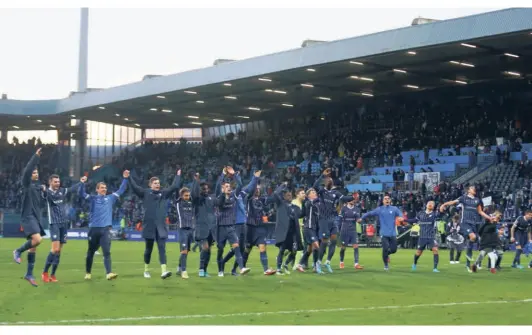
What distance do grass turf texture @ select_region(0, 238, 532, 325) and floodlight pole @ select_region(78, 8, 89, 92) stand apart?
50.8 meters

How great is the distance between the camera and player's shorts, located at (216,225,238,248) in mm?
22331

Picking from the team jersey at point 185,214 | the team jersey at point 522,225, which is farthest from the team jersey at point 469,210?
the team jersey at point 185,214

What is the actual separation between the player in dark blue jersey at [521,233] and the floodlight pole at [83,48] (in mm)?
51116

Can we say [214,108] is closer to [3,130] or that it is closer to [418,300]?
[3,130]

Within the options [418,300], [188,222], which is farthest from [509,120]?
[418,300]

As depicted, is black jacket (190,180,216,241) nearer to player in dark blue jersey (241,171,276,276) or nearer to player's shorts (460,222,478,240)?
player in dark blue jersey (241,171,276,276)

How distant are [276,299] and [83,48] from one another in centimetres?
6126

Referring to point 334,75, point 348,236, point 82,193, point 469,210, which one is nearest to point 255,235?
point 82,193

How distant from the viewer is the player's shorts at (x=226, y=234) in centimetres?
2233

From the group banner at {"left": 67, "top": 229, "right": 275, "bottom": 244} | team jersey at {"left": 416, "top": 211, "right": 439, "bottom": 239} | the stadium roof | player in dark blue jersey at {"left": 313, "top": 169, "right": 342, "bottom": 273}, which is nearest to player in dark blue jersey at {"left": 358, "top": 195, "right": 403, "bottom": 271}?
team jersey at {"left": 416, "top": 211, "right": 439, "bottom": 239}

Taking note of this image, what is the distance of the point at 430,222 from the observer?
27.1 meters

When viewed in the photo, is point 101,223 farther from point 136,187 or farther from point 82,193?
point 136,187

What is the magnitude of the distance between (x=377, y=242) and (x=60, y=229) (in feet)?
94.9

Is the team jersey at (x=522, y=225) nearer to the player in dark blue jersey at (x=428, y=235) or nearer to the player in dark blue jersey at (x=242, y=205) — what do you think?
the player in dark blue jersey at (x=428, y=235)
